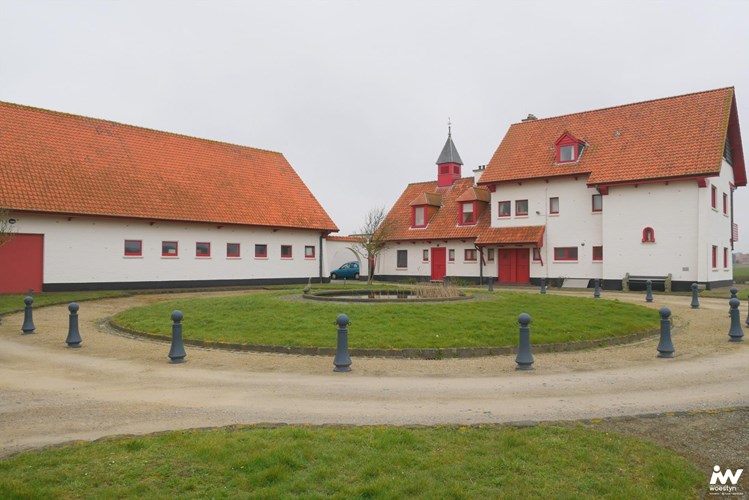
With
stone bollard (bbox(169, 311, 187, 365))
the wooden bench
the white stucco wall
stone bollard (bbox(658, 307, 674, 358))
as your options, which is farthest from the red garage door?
the wooden bench

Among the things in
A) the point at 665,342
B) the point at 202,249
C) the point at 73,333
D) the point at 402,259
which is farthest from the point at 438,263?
the point at 73,333

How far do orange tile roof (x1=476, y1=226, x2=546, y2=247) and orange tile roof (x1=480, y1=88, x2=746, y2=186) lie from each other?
3.13 meters

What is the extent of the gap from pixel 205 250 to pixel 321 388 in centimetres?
2594

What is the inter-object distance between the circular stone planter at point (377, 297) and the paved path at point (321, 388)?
5885 millimetres

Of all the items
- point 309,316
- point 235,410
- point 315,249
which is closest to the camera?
point 235,410

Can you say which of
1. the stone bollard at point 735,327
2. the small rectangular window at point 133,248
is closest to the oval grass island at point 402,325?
the stone bollard at point 735,327

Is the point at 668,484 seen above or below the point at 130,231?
below

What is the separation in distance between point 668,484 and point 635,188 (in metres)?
29.1

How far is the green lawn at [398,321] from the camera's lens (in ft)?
42.3

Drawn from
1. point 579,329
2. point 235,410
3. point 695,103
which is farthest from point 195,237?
point 695,103

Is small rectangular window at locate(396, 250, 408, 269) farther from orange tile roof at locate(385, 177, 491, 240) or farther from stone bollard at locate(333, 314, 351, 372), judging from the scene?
stone bollard at locate(333, 314, 351, 372)

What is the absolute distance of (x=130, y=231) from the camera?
3002cm

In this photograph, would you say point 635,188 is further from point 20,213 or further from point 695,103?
point 20,213

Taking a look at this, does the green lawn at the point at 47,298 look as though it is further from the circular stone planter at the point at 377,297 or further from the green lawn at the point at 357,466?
the green lawn at the point at 357,466
